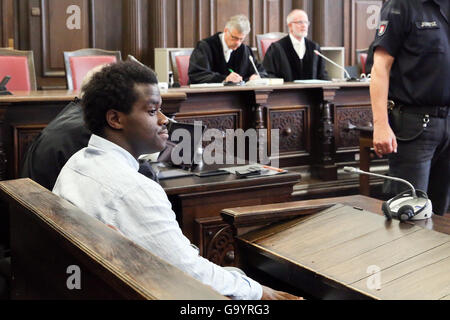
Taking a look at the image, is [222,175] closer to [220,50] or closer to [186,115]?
[186,115]

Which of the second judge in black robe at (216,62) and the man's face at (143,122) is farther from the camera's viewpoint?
the second judge in black robe at (216,62)

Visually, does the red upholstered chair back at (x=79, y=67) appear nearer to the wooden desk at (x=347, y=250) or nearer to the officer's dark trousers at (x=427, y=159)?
the officer's dark trousers at (x=427, y=159)

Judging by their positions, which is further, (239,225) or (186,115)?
(186,115)

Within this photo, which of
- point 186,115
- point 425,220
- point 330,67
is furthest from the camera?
point 330,67

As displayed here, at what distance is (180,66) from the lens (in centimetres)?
631

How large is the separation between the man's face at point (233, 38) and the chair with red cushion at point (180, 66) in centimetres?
43

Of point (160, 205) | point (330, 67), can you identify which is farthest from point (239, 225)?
point (330, 67)

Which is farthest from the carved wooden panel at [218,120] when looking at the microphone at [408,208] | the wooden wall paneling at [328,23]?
the wooden wall paneling at [328,23]

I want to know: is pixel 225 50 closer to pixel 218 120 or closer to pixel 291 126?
pixel 291 126

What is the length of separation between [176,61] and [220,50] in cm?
43

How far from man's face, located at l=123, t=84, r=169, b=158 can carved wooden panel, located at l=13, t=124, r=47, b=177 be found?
84.1 inches

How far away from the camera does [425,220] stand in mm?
1780

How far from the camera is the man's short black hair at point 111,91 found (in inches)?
63.0

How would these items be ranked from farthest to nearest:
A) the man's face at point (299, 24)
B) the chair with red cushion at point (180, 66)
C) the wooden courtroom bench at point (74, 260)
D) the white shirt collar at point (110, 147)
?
the man's face at point (299, 24) < the chair with red cushion at point (180, 66) < the white shirt collar at point (110, 147) < the wooden courtroom bench at point (74, 260)
